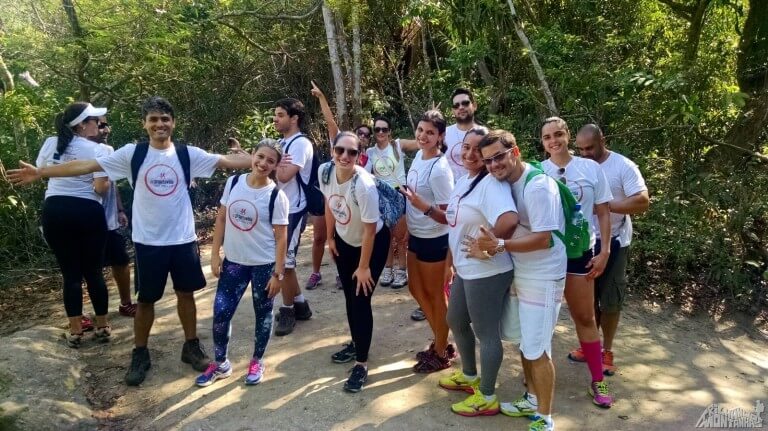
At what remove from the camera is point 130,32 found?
23.9 feet

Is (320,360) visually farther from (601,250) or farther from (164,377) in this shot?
(601,250)

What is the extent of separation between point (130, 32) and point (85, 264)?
4265mm

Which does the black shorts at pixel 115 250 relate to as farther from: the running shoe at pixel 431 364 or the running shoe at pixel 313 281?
the running shoe at pixel 431 364

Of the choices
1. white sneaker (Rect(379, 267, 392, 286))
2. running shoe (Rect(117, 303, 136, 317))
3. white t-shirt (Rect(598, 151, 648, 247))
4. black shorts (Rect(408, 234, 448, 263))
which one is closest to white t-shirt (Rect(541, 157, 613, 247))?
white t-shirt (Rect(598, 151, 648, 247))

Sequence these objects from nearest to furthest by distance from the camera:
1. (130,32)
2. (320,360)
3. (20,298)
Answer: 1. (320,360)
2. (20,298)
3. (130,32)

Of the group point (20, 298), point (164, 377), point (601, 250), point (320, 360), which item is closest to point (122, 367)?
point (164, 377)

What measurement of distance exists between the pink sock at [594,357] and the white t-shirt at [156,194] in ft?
9.63

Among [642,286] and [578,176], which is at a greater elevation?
[578,176]

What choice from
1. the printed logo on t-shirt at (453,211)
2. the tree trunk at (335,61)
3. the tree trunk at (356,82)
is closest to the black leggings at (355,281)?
the printed logo on t-shirt at (453,211)

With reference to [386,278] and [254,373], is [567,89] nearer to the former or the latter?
[386,278]

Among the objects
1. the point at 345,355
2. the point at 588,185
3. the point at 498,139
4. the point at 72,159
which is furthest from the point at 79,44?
the point at 588,185

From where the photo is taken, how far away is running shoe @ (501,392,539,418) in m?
3.33

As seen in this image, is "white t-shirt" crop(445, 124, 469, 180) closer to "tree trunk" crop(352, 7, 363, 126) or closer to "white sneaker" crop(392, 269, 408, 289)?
"white sneaker" crop(392, 269, 408, 289)

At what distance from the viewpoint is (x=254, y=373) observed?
12.6 ft
